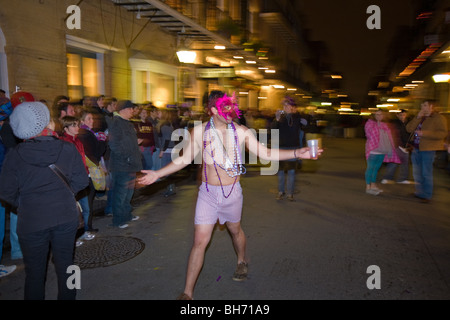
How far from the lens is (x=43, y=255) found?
2.93 m

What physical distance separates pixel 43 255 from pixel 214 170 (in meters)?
1.68

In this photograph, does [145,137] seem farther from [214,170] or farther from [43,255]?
[43,255]

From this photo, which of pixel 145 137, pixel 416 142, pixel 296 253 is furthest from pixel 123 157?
pixel 416 142

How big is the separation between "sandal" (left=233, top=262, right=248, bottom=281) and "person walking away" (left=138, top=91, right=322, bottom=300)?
0.68 meters

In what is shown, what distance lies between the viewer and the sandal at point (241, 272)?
4.01m

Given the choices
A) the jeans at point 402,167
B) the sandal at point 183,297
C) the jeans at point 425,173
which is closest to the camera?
the sandal at point 183,297

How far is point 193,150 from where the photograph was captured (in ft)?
11.8

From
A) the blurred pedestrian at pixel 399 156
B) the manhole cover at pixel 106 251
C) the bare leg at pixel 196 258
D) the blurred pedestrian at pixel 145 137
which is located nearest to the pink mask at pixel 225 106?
the bare leg at pixel 196 258

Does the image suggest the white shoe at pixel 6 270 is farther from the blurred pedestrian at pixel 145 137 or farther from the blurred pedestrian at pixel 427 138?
the blurred pedestrian at pixel 427 138

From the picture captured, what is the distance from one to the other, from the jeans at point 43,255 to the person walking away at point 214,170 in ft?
2.79

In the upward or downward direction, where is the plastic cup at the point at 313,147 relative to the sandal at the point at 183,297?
upward

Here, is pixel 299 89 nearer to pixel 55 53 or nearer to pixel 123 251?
pixel 55 53
